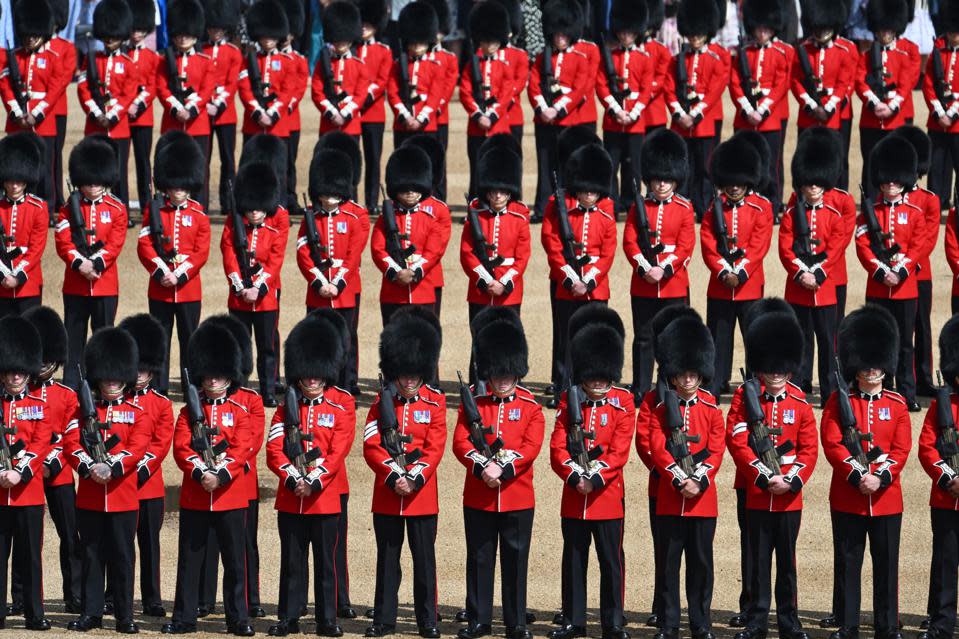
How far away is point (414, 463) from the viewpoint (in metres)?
10.6

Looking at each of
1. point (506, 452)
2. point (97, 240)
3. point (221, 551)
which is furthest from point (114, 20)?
point (506, 452)

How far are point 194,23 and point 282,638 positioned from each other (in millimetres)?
6537

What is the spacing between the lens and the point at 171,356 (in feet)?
48.6

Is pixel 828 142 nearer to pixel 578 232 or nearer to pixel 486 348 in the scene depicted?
pixel 578 232

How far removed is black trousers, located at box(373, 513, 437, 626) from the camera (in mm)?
10508

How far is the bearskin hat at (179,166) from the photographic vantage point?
13680mm

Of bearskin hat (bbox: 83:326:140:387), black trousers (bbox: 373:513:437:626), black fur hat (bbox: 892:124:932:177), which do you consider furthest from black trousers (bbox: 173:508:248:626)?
black fur hat (bbox: 892:124:932:177)

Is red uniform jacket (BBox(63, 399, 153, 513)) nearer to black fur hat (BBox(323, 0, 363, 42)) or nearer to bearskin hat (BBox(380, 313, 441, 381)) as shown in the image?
bearskin hat (BBox(380, 313, 441, 381))

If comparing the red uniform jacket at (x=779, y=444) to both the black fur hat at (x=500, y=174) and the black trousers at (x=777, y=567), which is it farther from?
the black fur hat at (x=500, y=174)

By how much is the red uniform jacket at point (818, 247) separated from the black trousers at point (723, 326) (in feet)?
0.97

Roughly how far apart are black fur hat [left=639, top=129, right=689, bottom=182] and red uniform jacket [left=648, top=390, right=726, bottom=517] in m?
3.22

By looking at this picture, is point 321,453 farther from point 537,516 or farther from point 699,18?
point 699,18

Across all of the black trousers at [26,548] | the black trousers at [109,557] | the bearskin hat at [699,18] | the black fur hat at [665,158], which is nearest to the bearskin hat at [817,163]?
the black fur hat at [665,158]

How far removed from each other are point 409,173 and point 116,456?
3462 mm
